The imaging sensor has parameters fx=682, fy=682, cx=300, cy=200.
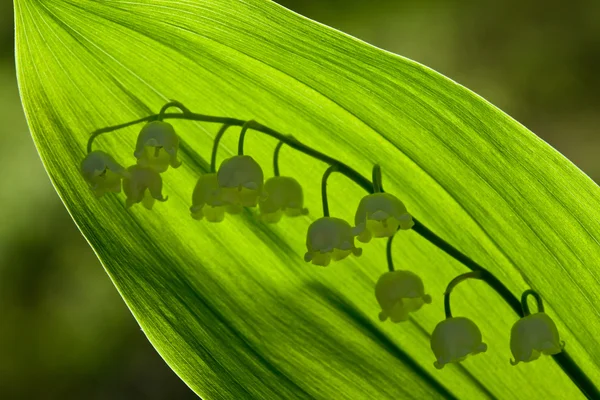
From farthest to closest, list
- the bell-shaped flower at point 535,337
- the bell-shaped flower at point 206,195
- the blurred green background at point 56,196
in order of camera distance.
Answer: the blurred green background at point 56,196
the bell-shaped flower at point 206,195
the bell-shaped flower at point 535,337

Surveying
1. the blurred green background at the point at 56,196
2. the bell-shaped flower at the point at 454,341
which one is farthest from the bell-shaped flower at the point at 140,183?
the blurred green background at the point at 56,196

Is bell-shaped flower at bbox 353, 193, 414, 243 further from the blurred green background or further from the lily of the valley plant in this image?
the blurred green background

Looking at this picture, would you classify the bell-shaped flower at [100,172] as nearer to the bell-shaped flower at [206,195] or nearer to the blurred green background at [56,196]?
the bell-shaped flower at [206,195]

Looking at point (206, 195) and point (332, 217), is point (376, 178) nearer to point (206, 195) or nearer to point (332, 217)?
point (332, 217)

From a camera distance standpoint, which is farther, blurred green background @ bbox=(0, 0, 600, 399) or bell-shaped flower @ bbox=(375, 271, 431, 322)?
blurred green background @ bbox=(0, 0, 600, 399)

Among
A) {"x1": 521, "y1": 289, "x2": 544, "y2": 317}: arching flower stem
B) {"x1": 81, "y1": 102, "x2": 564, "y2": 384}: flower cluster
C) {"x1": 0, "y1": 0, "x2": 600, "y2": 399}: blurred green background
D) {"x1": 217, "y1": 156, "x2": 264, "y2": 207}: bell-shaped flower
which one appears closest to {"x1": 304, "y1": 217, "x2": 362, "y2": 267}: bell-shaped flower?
{"x1": 81, "y1": 102, "x2": 564, "y2": 384}: flower cluster

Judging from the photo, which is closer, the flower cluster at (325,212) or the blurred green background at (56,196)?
the flower cluster at (325,212)

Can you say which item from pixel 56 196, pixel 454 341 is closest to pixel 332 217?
pixel 454 341
